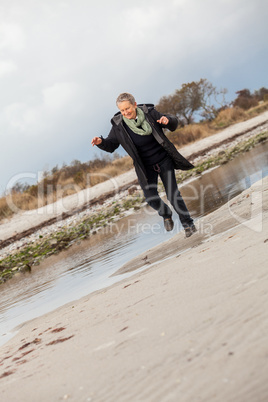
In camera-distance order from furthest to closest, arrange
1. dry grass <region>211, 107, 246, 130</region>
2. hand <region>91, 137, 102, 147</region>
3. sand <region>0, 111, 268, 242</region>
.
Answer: dry grass <region>211, 107, 246, 130</region>, sand <region>0, 111, 268, 242</region>, hand <region>91, 137, 102, 147</region>

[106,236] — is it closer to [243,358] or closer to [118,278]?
[118,278]

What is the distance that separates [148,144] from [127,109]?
0.56 m

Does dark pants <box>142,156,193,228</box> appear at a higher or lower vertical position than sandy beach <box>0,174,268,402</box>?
higher

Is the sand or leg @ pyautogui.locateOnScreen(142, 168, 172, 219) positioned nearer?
leg @ pyautogui.locateOnScreen(142, 168, 172, 219)

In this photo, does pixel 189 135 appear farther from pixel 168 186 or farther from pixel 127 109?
pixel 127 109

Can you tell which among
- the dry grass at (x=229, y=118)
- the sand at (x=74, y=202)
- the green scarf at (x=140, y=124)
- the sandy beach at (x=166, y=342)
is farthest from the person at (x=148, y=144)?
the dry grass at (x=229, y=118)

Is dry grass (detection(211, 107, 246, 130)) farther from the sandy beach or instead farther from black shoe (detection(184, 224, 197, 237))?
the sandy beach

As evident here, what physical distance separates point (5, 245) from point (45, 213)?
11.4 feet

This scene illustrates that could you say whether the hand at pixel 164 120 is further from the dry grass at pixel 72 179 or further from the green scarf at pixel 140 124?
the dry grass at pixel 72 179

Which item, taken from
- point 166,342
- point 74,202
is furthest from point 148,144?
point 74,202

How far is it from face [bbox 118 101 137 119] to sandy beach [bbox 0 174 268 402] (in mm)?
2100

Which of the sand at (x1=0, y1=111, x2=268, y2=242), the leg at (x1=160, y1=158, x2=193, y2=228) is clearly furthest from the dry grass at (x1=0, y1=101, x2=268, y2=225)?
the leg at (x1=160, y1=158, x2=193, y2=228)

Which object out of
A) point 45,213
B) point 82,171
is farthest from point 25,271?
point 82,171

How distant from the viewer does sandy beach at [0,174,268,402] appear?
5.37ft
